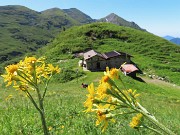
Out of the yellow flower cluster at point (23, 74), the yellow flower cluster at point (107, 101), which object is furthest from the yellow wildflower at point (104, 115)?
the yellow flower cluster at point (23, 74)

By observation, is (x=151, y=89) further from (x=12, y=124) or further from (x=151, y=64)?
(x=12, y=124)

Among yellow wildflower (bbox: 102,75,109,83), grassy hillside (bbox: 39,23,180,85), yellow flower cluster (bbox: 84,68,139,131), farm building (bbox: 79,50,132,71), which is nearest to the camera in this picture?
yellow flower cluster (bbox: 84,68,139,131)

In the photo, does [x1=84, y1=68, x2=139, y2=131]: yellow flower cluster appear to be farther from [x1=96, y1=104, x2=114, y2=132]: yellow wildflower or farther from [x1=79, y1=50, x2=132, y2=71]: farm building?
[x1=79, y1=50, x2=132, y2=71]: farm building

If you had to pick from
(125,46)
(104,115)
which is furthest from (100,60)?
(104,115)

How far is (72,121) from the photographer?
886cm

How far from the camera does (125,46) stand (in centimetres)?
11025

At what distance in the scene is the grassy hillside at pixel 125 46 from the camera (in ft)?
297

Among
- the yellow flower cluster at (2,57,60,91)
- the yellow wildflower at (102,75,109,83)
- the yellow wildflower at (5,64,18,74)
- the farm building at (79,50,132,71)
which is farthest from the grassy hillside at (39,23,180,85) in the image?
the yellow wildflower at (102,75,109,83)

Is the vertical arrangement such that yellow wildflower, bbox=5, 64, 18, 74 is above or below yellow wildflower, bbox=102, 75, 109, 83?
below

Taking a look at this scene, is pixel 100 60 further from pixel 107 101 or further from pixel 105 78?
pixel 107 101

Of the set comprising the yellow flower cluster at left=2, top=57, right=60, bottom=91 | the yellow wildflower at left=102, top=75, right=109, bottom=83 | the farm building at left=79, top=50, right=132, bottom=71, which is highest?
the yellow wildflower at left=102, top=75, right=109, bottom=83

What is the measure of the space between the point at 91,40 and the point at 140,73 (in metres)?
33.6

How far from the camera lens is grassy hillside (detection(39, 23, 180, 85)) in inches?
3563

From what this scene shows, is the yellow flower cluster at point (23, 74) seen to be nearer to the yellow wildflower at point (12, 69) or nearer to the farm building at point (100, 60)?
the yellow wildflower at point (12, 69)
